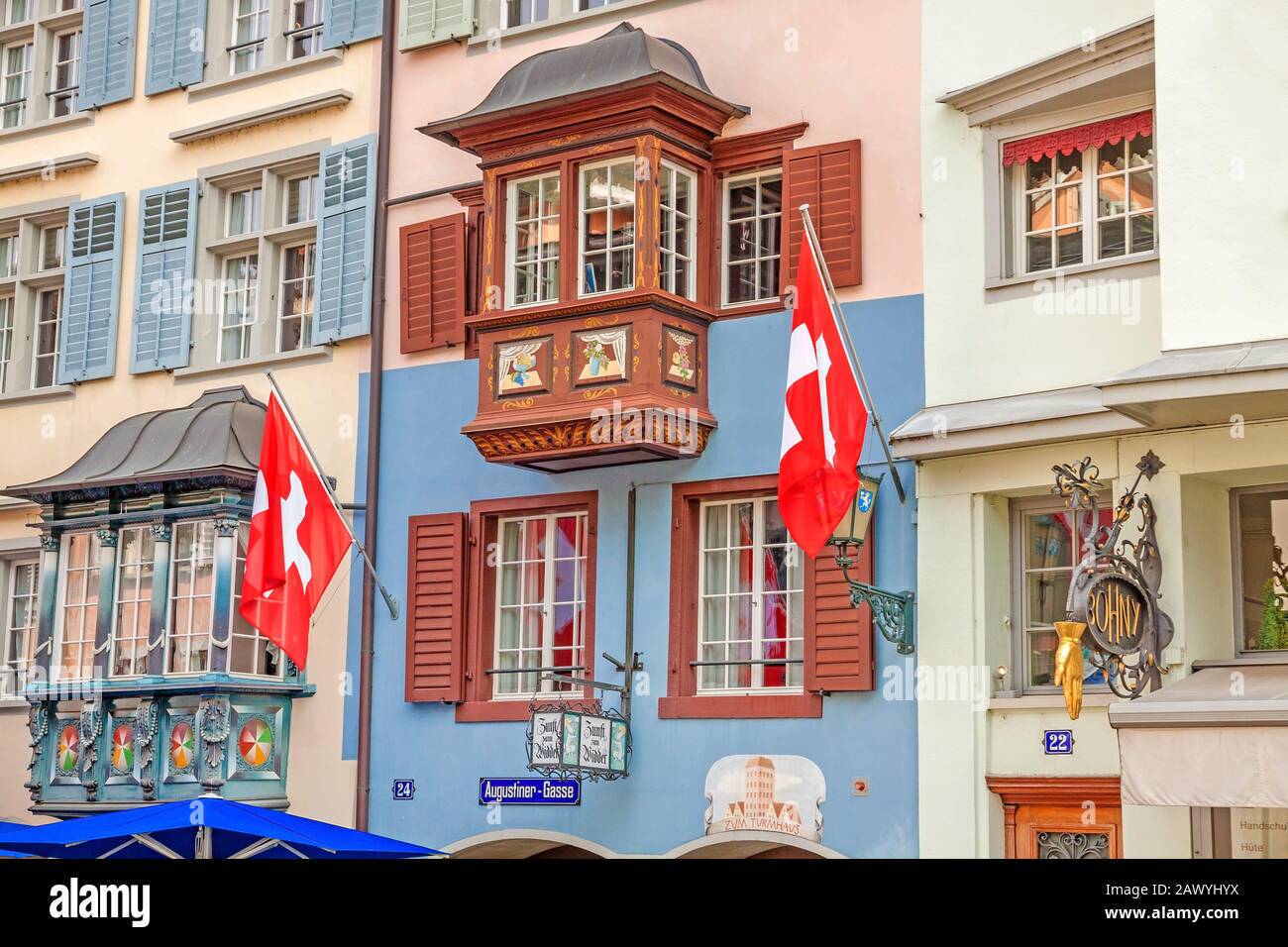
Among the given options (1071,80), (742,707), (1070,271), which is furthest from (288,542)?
(1071,80)

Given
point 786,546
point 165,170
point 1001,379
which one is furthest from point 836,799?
A: point 165,170

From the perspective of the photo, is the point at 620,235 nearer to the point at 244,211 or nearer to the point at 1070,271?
the point at 1070,271

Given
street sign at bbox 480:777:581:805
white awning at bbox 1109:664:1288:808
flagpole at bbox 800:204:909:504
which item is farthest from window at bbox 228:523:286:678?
white awning at bbox 1109:664:1288:808

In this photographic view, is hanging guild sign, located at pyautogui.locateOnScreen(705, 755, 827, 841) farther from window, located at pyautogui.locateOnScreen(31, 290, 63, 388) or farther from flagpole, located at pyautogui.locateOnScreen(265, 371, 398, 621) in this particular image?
window, located at pyautogui.locateOnScreen(31, 290, 63, 388)

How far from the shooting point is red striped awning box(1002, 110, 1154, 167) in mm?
12414

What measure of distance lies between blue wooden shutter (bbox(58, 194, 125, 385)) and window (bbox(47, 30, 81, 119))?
61.0 inches

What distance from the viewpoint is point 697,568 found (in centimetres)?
1428

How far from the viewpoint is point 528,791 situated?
14531 mm

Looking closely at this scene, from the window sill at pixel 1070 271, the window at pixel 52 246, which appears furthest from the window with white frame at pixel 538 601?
the window at pixel 52 246

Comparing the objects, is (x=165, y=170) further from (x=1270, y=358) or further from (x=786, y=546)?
(x=1270, y=358)

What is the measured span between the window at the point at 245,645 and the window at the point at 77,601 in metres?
1.76

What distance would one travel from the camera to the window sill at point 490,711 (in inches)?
580

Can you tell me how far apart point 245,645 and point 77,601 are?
2.13 metres

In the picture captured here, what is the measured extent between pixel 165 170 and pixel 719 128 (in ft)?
22.1
